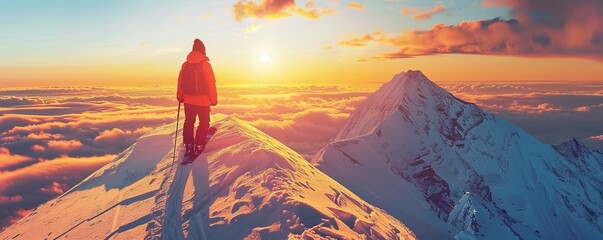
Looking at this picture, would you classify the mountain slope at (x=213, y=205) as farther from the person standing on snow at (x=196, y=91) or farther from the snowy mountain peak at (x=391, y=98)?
the snowy mountain peak at (x=391, y=98)

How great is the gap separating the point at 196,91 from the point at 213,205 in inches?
220

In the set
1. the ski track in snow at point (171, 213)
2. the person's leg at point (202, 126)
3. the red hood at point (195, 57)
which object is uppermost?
the red hood at point (195, 57)

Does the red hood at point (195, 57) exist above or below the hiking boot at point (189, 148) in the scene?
above

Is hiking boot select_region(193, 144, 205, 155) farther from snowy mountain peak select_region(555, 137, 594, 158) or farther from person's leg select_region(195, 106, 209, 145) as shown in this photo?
snowy mountain peak select_region(555, 137, 594, 158)

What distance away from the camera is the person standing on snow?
12.5 meters

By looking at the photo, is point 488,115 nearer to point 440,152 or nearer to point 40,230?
point 440,152

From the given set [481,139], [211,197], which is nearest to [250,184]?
[211,197]

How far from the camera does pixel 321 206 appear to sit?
7.76 m

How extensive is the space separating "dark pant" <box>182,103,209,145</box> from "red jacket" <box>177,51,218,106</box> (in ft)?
0.83

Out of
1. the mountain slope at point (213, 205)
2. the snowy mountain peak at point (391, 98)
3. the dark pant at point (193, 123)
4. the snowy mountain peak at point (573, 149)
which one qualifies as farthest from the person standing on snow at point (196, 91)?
the snowy mountain peak at point (573, 149)

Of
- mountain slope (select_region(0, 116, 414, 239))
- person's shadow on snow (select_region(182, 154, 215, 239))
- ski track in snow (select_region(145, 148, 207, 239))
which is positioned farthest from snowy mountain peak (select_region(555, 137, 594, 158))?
ski track in snow (select_region(145, 148, 207, 239))

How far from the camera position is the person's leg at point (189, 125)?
492 inches

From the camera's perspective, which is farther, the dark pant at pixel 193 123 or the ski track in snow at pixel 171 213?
the dark pant at pixel 193 123

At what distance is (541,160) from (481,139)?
89.0 ft
